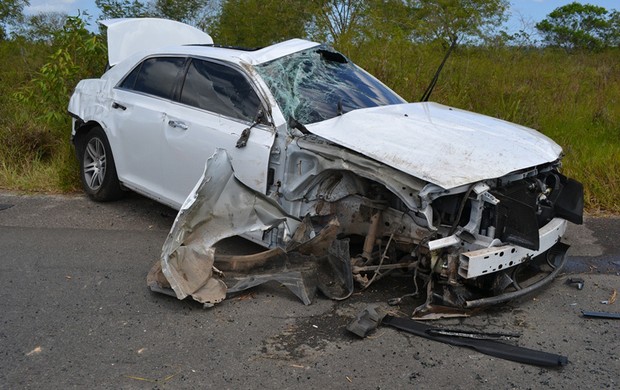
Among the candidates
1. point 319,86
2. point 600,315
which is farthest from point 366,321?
point 319,86

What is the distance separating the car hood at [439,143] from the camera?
3760 millimetres

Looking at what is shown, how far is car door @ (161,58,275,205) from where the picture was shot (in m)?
4.58

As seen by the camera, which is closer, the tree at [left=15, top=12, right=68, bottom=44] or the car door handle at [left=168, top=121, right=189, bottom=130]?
the car door handle at [left=168, top=121, right=189, bottom=130]

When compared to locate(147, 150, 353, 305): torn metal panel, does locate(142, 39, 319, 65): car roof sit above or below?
above

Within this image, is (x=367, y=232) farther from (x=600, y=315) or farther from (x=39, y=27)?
(x=39, y=27)

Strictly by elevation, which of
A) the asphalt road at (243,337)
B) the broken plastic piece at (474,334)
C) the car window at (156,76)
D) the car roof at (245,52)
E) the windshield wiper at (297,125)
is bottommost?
the asphalt road at (243,337)

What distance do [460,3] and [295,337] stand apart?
11624mm

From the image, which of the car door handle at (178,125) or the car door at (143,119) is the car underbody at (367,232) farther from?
the car door at (143,119)

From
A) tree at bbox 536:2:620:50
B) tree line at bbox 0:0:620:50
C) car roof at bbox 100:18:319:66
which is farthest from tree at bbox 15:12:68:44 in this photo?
tree at bbox 536:2:620:50

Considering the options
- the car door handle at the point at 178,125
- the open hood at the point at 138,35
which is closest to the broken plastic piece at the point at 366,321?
the car door handle at the point at 178,125

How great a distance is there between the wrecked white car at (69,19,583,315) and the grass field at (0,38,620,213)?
2.61 meters

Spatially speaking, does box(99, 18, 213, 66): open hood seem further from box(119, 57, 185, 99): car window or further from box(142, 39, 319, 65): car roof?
box(142, 39, 319, 65): car roof

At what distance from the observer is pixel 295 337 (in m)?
3.73

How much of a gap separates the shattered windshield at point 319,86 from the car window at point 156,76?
100 cm
